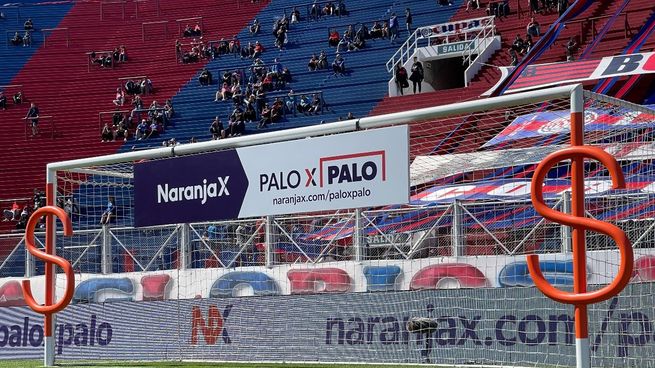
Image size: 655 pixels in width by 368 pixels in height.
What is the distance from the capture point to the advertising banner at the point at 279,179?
1256 centimetres

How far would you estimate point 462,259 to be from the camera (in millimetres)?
15695

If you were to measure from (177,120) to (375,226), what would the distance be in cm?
2362

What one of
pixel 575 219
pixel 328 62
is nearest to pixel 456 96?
pixel 328 62

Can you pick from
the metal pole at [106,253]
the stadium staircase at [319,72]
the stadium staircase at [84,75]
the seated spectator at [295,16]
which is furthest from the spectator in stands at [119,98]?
the metal pole at [106,253]

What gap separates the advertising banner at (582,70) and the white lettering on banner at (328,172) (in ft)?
61.0

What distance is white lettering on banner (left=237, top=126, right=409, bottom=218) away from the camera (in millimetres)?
12516

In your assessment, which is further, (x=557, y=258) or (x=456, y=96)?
(x=456, y=96)

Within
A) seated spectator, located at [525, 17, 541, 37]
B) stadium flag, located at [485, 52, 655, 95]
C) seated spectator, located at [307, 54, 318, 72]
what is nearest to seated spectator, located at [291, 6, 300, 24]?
seated spectator, located at [307, 54, 318, 72]

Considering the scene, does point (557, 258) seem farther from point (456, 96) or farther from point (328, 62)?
point (328, 62)

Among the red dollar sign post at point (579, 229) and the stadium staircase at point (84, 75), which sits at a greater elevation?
the stadium staircase at point (84, 75)

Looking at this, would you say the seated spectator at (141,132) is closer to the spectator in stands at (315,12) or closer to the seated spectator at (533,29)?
the spectator in stands at (315,12)

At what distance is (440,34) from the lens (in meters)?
37.2

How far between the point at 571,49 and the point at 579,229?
935 inches

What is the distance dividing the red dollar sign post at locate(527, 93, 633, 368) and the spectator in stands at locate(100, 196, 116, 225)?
1326cm
